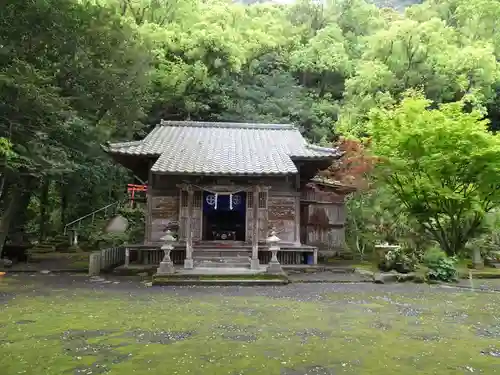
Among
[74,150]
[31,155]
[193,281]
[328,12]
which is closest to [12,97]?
[31,155]

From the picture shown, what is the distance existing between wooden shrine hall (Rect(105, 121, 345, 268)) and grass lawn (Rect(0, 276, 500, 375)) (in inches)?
160

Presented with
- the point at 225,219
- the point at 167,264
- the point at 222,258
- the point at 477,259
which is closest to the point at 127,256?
the point at 167,264

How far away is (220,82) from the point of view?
90.0 feet

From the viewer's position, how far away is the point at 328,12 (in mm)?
39281

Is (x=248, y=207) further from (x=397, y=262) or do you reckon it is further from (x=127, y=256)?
(x=397, y=262)

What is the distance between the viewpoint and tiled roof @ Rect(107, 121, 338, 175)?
47.7 ft

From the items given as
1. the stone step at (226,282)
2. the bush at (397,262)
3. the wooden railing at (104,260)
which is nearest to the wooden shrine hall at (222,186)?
the stone step at (226,282)

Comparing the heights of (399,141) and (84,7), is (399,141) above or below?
below

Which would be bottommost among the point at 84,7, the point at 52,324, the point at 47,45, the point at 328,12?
the point at 52,324

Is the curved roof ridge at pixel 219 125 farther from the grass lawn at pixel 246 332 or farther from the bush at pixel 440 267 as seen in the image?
the grass lawn at pixel 246 332

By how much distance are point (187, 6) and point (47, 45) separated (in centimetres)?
1932

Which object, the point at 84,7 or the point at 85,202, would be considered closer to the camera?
the point at 84,7

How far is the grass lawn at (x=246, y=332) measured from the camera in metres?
5.30

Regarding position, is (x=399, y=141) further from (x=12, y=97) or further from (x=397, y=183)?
(x=12, y=97)
